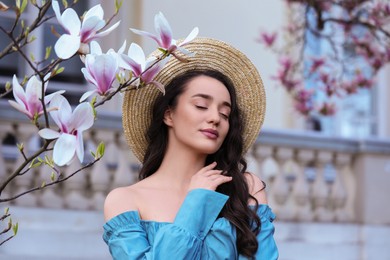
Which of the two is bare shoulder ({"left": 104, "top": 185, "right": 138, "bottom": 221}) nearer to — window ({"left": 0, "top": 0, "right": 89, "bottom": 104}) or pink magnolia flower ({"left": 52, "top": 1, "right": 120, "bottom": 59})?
pink magnolia flower ({"left": 52, "top": 1, "right": 120, "bottom": 59})

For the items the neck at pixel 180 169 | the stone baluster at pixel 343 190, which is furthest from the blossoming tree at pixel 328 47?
the neck at pixel 180 169

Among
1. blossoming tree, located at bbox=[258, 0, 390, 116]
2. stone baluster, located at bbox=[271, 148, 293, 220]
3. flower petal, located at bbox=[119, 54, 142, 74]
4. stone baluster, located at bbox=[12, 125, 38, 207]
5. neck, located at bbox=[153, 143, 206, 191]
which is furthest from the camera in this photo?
stone baluster, located at bbox=[271, 148, 293, 220]

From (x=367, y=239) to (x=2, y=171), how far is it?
317 centimetres

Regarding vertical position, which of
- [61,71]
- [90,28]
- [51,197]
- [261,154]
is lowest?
[51,197]

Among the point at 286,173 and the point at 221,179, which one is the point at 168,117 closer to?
the point at 221,179

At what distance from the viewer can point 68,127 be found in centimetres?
236

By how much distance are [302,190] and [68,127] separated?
6.20m

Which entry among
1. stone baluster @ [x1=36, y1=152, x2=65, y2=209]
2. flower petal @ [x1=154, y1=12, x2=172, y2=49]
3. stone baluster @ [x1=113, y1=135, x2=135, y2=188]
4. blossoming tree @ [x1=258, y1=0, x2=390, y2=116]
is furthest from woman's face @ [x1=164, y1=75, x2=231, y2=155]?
stone baluster @ [x1=113, y1=135, x2=135, y2=188]

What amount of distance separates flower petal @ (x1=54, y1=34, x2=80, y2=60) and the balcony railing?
4.92 meters

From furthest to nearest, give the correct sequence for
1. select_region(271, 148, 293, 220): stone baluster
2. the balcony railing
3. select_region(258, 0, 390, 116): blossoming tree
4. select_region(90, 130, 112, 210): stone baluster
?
select_region(271, 148, 293, 220): stone baluster
select_region(90, 130, 112, 210): stone baluster
the balcony railing
select_region(258, 0, 390, 116): blossoming tree

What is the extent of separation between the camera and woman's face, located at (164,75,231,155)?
3.07 meters

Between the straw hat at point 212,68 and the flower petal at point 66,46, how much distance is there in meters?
0.90

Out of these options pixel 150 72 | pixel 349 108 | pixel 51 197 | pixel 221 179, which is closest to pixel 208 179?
pixel 221 179

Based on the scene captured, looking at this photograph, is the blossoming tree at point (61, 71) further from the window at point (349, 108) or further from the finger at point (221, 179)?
the window at point (349, 108)
